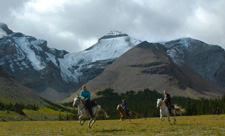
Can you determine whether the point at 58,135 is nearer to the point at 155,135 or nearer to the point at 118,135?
the point at 118,135

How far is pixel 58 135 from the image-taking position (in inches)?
1005

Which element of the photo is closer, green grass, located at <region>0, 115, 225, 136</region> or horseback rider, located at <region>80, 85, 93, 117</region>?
green grass, located at <region>0, 115, 225, 136</region>

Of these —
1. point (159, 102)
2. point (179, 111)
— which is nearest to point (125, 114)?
point (179, 111)

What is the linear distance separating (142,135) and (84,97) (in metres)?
9.34

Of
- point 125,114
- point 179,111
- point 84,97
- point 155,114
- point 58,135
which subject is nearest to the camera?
point 58,135

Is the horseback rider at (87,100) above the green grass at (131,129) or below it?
above

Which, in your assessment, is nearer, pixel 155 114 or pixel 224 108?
pixel 224 108

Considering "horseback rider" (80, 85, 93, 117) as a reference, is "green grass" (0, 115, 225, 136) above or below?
below

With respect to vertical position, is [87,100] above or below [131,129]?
above

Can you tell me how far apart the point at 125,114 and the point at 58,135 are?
84.0ft

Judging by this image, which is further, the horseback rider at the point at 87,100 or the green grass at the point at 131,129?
the horseback rider at the point at 87,100

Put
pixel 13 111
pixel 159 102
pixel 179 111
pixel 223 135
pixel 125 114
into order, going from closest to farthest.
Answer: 1. pixel 223 135
2. pixel 159 102
3. pixel 179 111
4. pixel 125 114
5. pixel 13 111

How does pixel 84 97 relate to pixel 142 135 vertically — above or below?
above

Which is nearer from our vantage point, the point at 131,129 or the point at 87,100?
the point at 87,100
